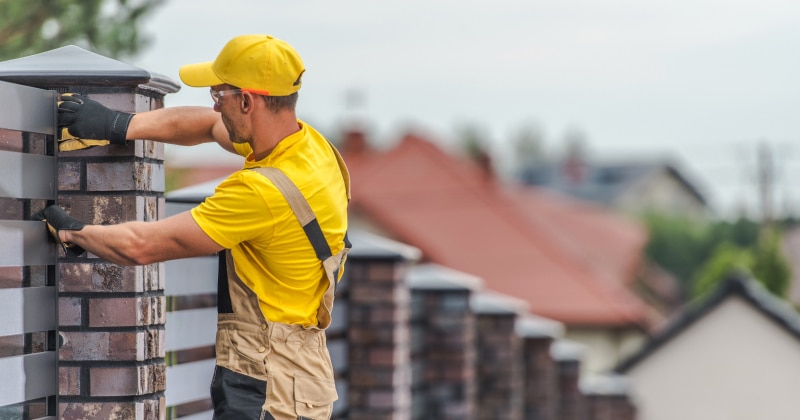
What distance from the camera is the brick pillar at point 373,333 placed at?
7.95 m

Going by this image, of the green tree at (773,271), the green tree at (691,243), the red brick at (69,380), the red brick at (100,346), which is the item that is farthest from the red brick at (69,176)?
the green tree at (691,243)

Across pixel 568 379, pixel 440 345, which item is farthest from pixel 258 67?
pixel 568 379

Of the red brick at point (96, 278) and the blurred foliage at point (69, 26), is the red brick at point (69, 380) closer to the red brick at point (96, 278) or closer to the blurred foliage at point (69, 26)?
the red brick at point (96, 278)

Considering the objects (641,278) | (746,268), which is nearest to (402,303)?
(746,268)

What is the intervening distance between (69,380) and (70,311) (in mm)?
245

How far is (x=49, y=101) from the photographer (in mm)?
4266

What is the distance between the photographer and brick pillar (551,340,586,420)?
48.9 feet

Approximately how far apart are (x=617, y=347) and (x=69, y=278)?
3043cm

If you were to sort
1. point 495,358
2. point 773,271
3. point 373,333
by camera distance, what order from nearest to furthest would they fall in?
point 373,333 < point 495,358 < point 773,271

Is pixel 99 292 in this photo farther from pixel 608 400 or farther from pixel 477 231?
pixel 477 231

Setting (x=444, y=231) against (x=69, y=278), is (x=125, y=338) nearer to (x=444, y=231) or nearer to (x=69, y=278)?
(x=69, y=278)

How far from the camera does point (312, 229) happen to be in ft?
12.9

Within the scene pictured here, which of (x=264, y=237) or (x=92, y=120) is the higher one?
(x=92, y=120)

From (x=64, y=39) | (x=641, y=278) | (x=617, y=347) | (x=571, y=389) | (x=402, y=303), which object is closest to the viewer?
(x=402, y=303)
